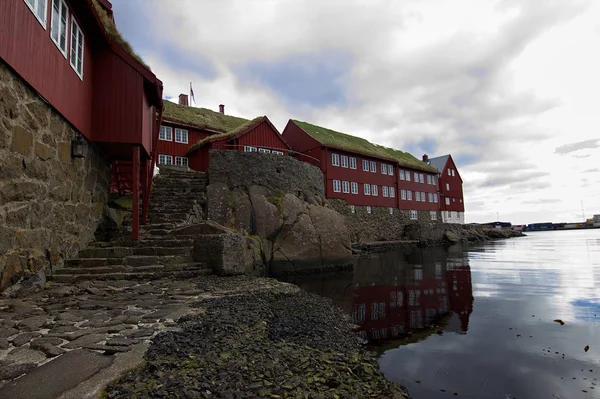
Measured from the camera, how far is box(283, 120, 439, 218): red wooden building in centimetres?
3136

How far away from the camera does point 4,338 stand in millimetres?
3615

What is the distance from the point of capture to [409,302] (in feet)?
30.6

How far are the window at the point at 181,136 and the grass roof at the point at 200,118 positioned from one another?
62 centimetres

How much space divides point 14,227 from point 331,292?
816cm

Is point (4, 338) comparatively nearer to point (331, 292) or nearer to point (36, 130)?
point (36, 130)

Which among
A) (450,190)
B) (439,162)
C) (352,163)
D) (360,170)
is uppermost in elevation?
(439,162)

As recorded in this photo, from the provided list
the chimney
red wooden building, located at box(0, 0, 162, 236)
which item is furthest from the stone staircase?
the chimney

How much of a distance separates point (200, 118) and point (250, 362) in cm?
2553

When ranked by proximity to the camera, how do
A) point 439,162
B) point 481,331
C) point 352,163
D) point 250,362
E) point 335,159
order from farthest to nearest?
point 439,162 → point 352,163 → point 335,159 → point 481,331 → point 250,362

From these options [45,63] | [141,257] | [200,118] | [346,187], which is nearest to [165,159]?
[200,118]

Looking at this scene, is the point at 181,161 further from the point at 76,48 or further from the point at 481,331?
the point at 481,331

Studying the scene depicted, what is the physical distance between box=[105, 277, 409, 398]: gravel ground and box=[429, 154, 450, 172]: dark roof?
159 feet

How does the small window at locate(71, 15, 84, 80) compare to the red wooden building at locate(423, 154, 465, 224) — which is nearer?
the small window at locate(71, 15, 84, 80)

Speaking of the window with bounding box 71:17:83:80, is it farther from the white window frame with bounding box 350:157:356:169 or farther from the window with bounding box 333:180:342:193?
the white window frame with bounding box 350:157:356:169
